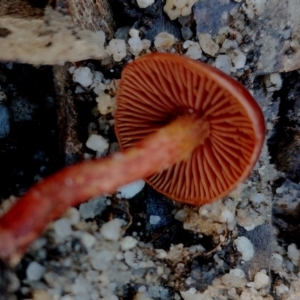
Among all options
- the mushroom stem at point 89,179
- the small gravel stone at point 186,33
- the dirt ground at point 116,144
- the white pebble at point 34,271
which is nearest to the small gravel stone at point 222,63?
the dirt ground at point 116,144

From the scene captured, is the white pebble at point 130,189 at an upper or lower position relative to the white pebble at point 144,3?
lower

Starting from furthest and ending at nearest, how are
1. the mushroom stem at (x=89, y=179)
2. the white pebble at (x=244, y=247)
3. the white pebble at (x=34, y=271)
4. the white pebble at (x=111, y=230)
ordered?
1. the white pebble at (x=244, y=247)
2. the white pebble at (x=111, y=230)
3. the white pebble at (x=34, y=271)
4. the mushroom stem at (x=89, y=179)

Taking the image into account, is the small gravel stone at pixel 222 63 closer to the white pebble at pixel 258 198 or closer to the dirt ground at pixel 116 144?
the dirt ground at pixel 116 144

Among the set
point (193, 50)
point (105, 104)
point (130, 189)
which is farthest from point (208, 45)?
point (130, 189)

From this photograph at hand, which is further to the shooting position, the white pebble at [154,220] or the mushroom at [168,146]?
the white pebble at [154,220]

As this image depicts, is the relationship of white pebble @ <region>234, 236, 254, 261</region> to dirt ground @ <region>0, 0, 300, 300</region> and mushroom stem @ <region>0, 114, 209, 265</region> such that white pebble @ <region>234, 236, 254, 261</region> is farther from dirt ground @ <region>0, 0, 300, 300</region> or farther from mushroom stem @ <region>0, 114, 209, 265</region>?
mushroom stem @ <region>0, 114, 209, 265</region>

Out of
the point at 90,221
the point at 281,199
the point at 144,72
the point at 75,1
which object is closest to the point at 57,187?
the point at 90,221

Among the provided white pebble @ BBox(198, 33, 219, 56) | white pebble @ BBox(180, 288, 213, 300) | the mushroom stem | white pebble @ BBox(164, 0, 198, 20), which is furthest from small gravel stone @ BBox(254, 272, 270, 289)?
white pebble @ BBox(164, 0, 198, 20)
